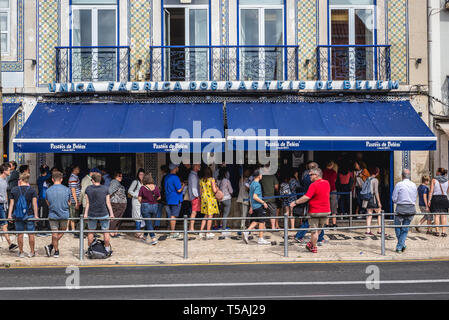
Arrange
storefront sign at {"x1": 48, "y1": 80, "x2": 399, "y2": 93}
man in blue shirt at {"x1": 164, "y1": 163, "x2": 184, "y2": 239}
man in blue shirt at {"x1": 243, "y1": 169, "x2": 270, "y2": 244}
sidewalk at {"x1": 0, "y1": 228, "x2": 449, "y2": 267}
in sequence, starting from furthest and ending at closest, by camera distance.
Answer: storefront sign at {"x1": 48, "y1": 80, "x2": 399, "y2": 93} → man in blue shirt at {"x1": 164, "y1": 163, "x2": 184, "y2": 239} → man in blue shirt at {"x1": 243, "y1": 169, "x2": 270, "y2": 244} → sidewalk at {"x1": 0, "y1": 228, "x2": 449, "y2": 267}

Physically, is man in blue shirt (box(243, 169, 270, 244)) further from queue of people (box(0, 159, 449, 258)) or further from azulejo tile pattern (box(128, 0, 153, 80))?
azulejo tile pattern (box(128, 0, 153, 80))

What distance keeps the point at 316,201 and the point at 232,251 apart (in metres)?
2.05

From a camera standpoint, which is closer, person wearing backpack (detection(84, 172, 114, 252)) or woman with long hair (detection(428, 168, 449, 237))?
person wearing backpack (detection(84, 172, 114, 252))

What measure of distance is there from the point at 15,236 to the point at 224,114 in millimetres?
6022

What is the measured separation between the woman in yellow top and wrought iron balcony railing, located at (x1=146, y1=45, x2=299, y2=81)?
10.3 feet

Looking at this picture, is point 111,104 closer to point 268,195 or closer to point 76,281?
point 268,195

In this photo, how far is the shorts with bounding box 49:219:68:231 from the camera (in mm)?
10656

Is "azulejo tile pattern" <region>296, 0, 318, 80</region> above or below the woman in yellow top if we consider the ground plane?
above

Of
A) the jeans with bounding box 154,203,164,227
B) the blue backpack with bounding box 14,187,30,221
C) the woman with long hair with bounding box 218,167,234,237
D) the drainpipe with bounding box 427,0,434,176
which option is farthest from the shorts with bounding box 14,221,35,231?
the drainpipe with bounding box 427,0,434,176

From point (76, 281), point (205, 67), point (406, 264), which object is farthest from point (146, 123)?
point (406, 264)

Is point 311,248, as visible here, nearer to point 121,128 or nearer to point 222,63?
point 121,128

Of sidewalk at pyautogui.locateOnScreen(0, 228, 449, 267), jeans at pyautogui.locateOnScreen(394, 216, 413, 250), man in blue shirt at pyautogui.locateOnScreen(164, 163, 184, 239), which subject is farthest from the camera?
man in blue shirt at pyautogui.locateOnScreen(164, 163, 184, 239)

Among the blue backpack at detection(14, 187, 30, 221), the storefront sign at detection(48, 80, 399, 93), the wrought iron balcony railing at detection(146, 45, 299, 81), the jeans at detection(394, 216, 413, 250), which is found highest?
the wrought iron balcony railing at detection(146, 45, 299, 81)

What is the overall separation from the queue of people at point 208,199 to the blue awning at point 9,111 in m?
1.45
